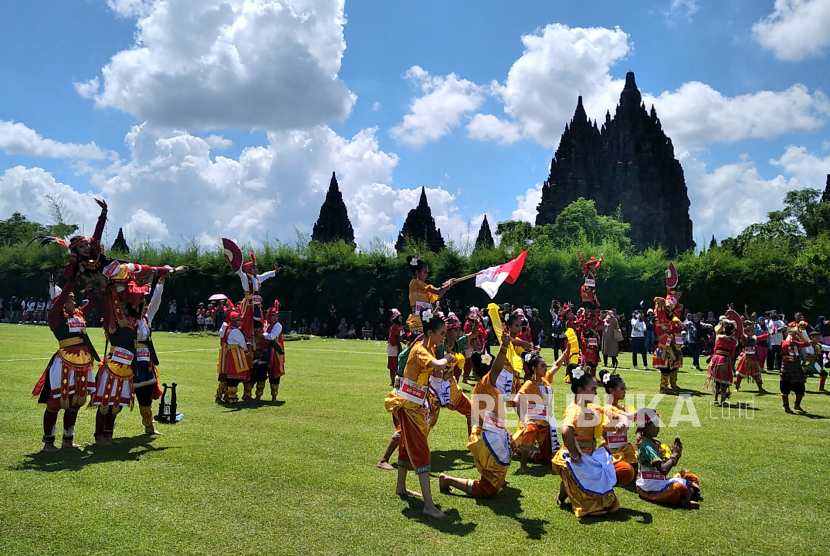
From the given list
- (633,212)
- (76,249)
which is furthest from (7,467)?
(633,212)

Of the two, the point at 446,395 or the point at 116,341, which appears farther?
the point at 116,341

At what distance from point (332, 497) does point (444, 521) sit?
1.16 meters

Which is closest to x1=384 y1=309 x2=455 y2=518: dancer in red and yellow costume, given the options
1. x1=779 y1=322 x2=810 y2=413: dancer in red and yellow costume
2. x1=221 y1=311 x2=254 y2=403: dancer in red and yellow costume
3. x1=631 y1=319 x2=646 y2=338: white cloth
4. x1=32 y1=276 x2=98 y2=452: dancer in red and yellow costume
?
x1=32 y1=276 x2=98 y2=452: dancer in red and yellow costume

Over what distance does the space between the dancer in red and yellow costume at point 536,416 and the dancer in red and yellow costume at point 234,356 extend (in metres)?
5.30

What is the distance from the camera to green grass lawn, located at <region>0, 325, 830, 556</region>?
184 inches

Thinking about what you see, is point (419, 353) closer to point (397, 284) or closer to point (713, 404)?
point (713, 404)

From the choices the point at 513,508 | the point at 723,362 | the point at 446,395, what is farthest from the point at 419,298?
the point at 723,362

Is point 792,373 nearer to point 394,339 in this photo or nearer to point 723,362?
point 723,362

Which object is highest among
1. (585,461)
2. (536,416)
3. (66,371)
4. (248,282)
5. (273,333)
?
(248,282)

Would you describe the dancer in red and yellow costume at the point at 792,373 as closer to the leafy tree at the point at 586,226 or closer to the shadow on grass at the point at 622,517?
the shadow on grass at the point at 622,517

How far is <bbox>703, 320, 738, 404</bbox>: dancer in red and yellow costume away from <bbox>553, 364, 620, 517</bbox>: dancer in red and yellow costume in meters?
6.56

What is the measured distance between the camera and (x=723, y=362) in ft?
36.4

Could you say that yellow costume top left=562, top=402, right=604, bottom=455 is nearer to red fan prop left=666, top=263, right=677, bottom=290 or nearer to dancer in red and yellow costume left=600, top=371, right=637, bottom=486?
dancer in red and yellow costume left=600, top=371, right=637, bottom=486

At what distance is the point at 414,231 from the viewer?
67750mm
